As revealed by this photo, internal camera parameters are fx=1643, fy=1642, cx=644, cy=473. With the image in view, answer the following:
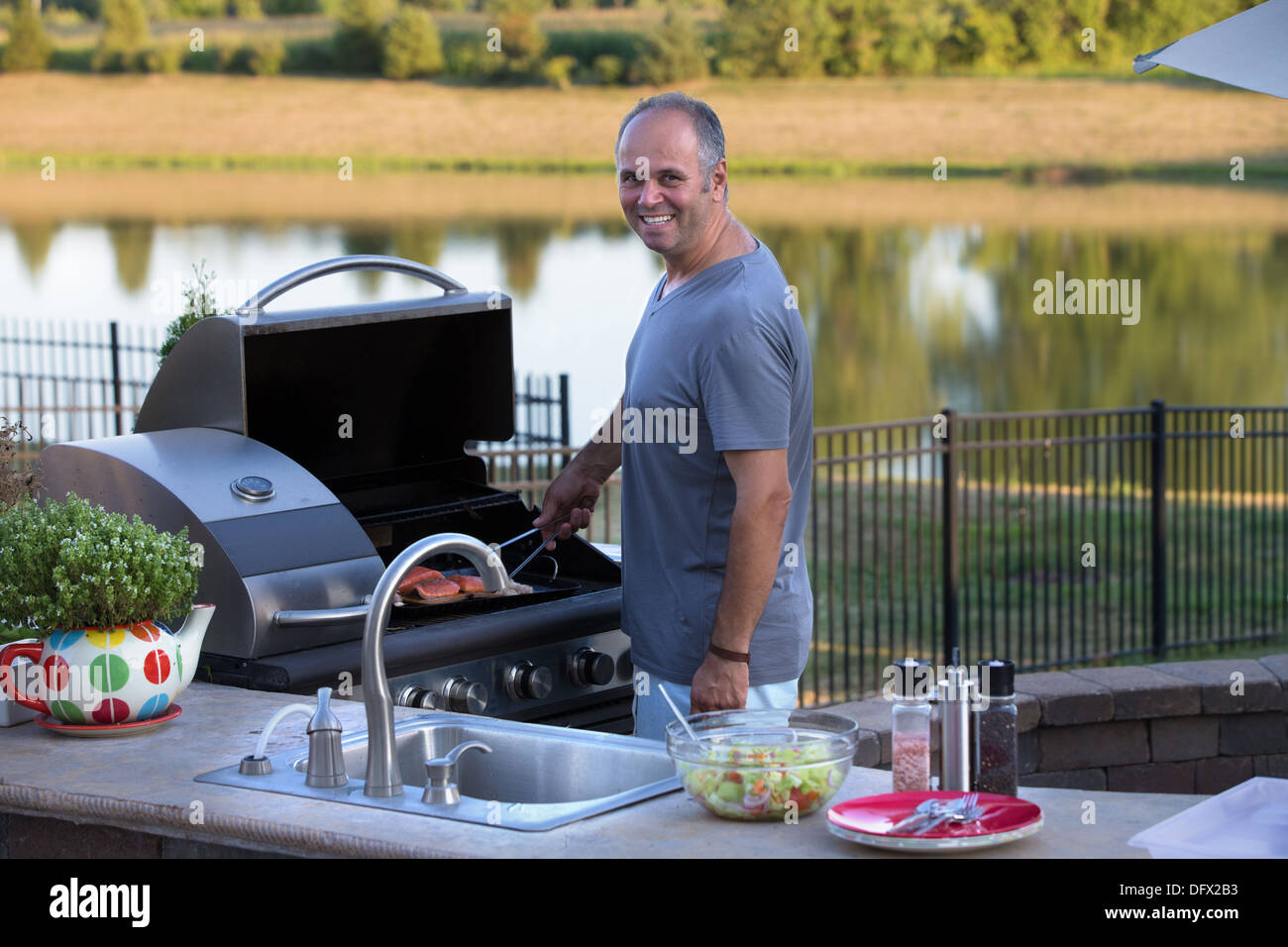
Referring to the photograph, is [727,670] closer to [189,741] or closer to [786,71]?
[189,741]

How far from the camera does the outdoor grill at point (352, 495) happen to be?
3686 mm

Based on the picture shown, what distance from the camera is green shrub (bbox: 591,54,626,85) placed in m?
31.8

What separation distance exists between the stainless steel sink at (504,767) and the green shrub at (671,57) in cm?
2818

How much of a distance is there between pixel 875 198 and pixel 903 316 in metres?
7.55

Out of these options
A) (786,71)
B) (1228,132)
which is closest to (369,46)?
(786,71)

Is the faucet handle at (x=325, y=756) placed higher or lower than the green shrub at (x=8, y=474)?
lower

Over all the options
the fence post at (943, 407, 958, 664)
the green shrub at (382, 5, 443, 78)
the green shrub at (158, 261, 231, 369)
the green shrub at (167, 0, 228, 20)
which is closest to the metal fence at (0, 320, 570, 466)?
the green shrub at (158, 261, 231, 369)

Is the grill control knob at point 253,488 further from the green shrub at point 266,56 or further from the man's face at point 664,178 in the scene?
the green shrub at point 266,56

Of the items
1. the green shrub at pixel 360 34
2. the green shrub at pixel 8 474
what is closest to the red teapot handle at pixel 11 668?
the green shrub at pixel 8 474

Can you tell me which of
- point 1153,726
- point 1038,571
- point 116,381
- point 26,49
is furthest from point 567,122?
point 1153,726

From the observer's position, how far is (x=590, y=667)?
13.8 ft

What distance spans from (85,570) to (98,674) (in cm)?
21

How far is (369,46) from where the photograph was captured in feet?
106

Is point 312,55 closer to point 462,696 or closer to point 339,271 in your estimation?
point 339,271
